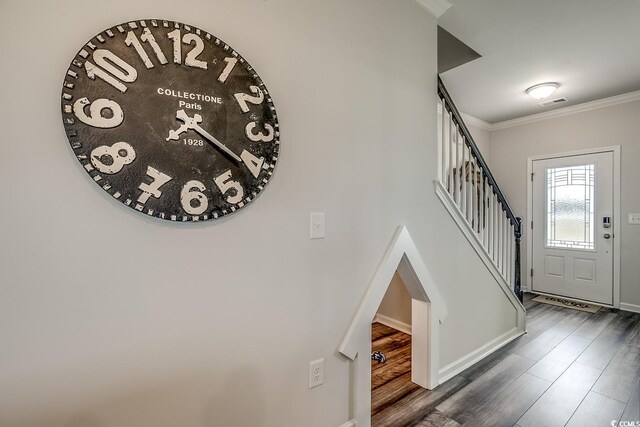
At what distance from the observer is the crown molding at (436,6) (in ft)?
6.31

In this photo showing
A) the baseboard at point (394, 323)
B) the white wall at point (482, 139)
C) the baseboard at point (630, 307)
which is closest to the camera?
the baseboard at point (394, 323)

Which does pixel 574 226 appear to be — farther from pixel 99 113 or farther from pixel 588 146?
pixel 99 113

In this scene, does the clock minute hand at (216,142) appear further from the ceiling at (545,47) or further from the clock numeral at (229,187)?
the ceiling at (545,47)

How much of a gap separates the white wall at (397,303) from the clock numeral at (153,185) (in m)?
2.39

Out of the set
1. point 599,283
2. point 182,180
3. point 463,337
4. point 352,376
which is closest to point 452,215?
point 463,337

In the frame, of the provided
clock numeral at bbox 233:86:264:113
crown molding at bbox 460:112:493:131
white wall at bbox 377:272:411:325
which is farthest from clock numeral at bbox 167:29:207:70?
A: crown molding at bbox 460:112:493:131

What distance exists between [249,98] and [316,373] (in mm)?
1311

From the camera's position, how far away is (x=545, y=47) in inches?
98.8

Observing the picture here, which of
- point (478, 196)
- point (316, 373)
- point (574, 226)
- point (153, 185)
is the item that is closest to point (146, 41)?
point (153, 185)

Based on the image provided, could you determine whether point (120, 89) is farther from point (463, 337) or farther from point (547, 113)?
point (547, 113)

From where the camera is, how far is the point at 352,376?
5.21 feet

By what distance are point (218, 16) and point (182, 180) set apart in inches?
26.3

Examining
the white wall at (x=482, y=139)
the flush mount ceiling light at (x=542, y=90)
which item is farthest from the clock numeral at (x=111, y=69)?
the white wall at (x=482, y=139)

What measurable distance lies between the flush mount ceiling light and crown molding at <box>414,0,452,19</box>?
77.9 inches
